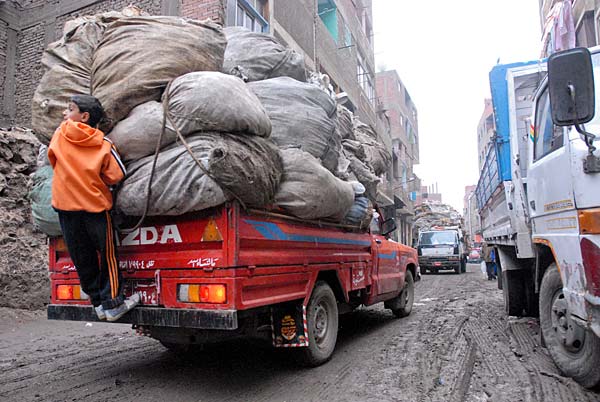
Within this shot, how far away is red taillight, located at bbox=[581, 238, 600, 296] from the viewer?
2.84 meters

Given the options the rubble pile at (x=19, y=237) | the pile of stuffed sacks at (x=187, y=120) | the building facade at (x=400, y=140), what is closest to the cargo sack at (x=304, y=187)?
the pile of stuffed sacks at (x=187, y=120)

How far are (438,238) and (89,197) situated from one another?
19612 mm

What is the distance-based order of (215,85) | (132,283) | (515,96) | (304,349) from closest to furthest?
(215,85) < (132,283) < (304,349) < (515,96)

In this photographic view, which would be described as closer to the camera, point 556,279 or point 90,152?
point 90,152

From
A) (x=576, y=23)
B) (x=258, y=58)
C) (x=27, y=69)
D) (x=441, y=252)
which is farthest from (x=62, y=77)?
(x=441, y=252)

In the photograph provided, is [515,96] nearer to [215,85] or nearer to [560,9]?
[215,85]

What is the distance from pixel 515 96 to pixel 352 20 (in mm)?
16557

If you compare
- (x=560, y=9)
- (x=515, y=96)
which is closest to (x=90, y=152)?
(x=515, y=96)

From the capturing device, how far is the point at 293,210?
3.75m

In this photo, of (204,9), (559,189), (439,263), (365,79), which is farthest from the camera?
(365,79)

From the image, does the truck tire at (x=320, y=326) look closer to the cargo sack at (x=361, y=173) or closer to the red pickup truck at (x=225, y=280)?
the red pickup truck at (x=225, y=280)

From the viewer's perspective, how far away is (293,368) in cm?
418

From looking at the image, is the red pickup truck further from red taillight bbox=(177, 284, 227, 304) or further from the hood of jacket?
the hood of jacket

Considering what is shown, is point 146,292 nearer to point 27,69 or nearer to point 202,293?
point 202,293
